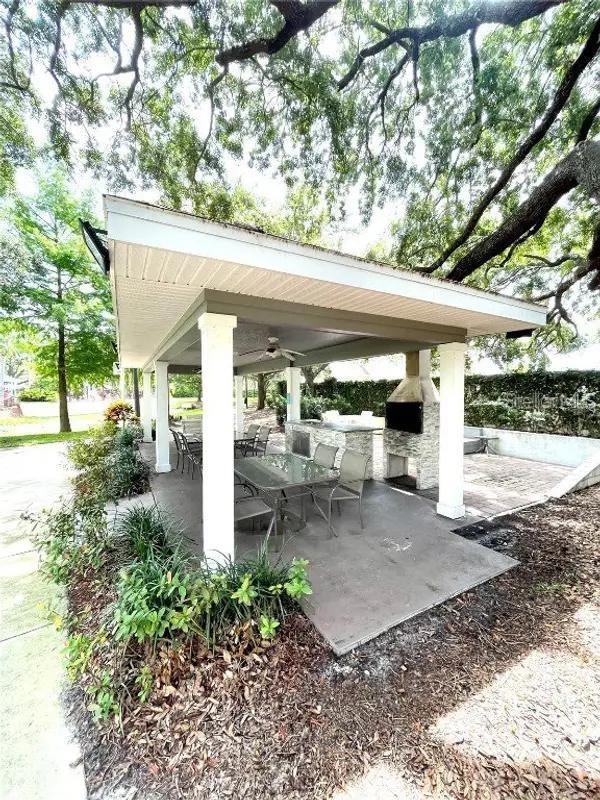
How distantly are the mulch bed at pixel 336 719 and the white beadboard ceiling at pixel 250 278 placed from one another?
2.77 meters

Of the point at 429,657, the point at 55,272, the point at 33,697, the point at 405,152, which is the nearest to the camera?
the point at 33,697

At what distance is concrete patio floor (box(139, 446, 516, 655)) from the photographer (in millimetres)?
2734

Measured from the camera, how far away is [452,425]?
4.78 m

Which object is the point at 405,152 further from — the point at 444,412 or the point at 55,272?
the point at 55,272

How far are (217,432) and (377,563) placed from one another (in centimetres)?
230

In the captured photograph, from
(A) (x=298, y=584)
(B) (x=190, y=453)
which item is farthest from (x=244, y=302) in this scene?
(B) (x=190, y=453)

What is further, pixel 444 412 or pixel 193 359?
pixel 193 359

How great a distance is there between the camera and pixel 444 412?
4.81m

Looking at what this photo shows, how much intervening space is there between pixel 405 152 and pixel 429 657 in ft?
29.0

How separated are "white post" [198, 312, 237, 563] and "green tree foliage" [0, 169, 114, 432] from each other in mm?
13331

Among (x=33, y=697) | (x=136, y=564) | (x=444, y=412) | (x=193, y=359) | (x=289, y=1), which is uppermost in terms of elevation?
(x=289, y=1)

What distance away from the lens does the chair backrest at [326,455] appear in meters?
5.38

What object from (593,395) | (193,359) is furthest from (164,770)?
(593,395)

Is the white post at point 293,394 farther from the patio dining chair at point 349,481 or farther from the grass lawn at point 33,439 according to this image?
the grass lawn at point 33,439
